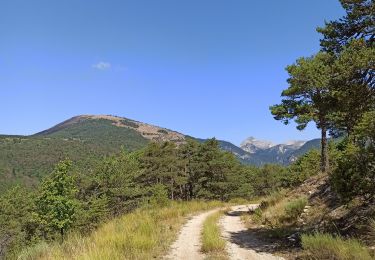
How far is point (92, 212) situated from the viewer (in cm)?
5169

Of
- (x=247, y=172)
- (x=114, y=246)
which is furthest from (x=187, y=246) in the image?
(x=247, y=172)

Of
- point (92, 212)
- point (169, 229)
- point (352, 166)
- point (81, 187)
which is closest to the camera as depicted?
point (352, 166)

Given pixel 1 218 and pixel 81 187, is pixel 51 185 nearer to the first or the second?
pixel 81 187

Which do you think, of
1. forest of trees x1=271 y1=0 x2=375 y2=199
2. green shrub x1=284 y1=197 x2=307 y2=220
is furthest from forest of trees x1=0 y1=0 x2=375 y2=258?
green shrub x1=284 y1=197 x2=307 y2=220

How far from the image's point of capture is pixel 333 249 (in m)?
10.0

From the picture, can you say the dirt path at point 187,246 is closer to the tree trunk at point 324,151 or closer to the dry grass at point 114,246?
the dry grass at point 114,246

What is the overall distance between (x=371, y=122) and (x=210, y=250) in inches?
257

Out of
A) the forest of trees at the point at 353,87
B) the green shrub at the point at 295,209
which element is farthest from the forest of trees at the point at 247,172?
the green shrub at the point at 295,209

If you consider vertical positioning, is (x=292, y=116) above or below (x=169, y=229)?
above

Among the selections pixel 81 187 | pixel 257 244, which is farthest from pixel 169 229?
pixel 81 187

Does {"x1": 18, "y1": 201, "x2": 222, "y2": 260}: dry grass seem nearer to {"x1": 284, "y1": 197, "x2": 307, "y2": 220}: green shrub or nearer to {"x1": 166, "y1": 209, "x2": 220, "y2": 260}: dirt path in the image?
{"x1": 166, "y1": 209, "x2": 220, "y2": 260}: dirt path

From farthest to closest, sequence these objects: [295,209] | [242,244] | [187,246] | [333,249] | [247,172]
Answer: [247,172], [295,209], [242,244], [187,246], [333,249]

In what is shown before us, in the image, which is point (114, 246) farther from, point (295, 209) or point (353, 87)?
point (295, 209)

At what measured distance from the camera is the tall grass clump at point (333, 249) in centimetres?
927
